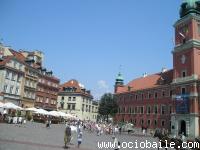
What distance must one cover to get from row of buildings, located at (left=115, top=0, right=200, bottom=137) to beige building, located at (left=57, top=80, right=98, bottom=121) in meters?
26.9

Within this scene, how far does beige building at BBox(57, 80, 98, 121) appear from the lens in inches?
4001

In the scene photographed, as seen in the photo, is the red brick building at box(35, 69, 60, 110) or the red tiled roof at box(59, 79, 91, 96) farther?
the red tiled roof at box(59, 79, 91, 96)

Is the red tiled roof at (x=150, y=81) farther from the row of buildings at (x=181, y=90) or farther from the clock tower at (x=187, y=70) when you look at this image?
the clock tower at (x=187, y=70)

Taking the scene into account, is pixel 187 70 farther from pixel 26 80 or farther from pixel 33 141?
pixel 33 141

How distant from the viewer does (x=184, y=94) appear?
6159 cm

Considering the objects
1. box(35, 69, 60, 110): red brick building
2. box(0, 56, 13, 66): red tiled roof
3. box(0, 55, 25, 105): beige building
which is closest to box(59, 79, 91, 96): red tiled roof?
box(35, 69, 60, 110): red brick building

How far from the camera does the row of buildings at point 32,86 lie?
63.7m

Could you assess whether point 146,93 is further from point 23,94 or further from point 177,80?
point 23,94

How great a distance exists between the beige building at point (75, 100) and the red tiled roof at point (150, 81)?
1379cm

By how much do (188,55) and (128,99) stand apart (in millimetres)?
29937

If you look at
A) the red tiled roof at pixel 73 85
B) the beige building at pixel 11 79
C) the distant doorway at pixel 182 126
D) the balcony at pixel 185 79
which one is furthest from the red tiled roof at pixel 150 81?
the beige building at pixel 11 79

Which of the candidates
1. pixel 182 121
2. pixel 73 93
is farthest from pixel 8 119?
pixel 73 93

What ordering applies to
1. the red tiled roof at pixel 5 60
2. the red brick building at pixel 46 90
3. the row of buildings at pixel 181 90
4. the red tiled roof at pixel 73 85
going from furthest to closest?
the red tiled roof at pixel 73 85, the red brick building at pixel 46 90, the red tiled roof at pixel 5 60, the row of buildings at pixel 181 90

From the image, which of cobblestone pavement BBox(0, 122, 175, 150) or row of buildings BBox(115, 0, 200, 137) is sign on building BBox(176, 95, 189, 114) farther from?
cobblestone pavement BBox(0, 122, 175, 150)
